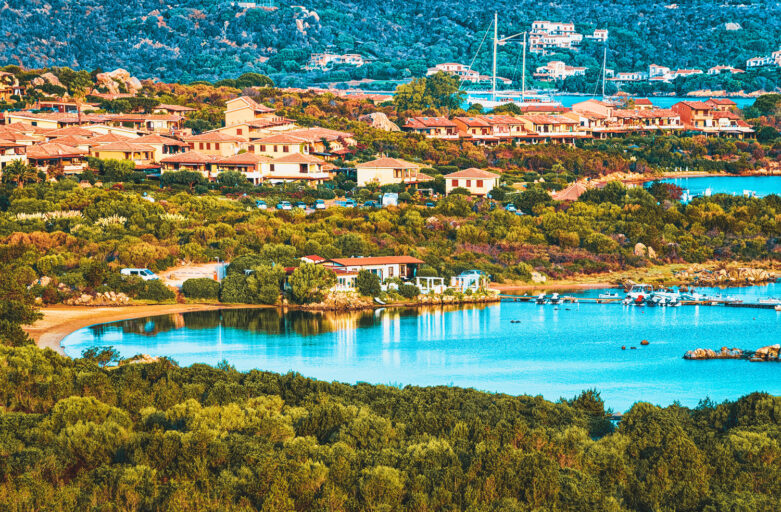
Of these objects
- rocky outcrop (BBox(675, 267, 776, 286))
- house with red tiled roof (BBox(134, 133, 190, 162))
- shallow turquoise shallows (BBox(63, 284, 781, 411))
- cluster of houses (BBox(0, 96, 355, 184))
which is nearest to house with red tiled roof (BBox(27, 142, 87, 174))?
cluster of houses (BBox(0, 96, 355, 184))

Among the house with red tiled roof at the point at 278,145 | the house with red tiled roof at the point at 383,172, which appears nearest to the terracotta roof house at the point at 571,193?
the house with red tiled roof at the point at 383,172

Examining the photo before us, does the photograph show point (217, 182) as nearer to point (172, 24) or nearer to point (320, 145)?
point (320, 145)

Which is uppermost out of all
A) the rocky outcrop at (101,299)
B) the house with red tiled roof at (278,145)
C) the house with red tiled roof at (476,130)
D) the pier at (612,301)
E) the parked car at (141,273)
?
the house with red tiled roof at (476,130)

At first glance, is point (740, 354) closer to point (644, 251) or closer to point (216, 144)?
point (644, 251)

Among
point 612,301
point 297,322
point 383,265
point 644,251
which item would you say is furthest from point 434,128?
point 297,322

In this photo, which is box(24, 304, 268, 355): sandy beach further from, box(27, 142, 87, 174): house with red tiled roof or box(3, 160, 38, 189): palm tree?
box(27, 142, 87, 174): house with red tiled roof

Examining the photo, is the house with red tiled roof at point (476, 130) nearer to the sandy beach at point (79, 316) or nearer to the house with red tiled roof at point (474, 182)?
the house with red tiled roof at point (474, 182)

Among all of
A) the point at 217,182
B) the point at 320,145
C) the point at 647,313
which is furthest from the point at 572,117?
the point at 647,313
